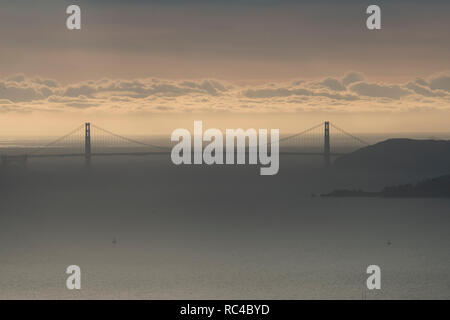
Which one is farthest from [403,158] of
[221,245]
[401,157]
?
[221,245]

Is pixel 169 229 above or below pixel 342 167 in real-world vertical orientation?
below

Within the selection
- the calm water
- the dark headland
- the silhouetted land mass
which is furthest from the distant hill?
the calm water

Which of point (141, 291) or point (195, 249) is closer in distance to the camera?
point (141, 291)
